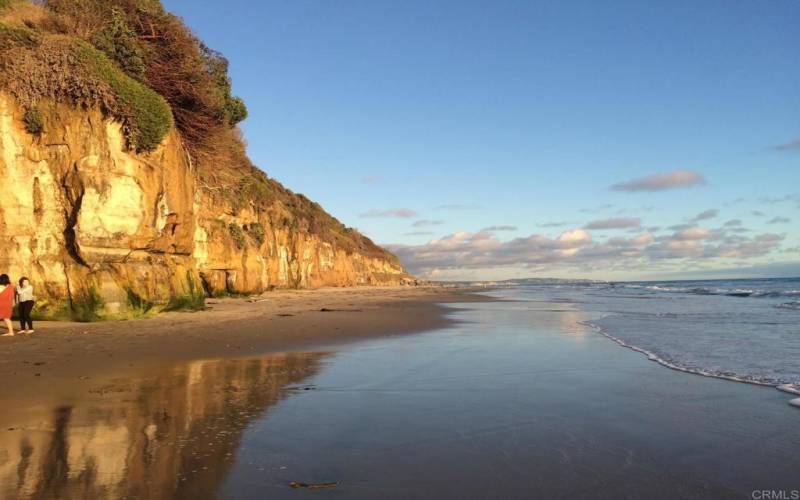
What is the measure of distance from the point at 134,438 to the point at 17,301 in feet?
36.9

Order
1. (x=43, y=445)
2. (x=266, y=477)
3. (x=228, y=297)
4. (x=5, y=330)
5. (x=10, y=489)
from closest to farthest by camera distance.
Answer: (x=10, y=489) → (x=266, y=477) → (x=43, y=445) → (x=5, y=330) → (x=228, y=297)

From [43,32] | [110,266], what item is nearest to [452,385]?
[110,266]

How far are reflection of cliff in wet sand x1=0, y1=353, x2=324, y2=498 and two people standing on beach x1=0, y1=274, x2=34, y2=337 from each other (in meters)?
7.38

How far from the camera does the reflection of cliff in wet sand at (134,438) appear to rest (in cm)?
348

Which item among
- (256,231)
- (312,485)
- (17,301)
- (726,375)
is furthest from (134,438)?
(256,231)

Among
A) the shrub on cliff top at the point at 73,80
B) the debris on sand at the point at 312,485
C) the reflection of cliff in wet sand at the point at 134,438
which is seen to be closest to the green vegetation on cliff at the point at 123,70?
the shrub on cliff top at the point at 73,80

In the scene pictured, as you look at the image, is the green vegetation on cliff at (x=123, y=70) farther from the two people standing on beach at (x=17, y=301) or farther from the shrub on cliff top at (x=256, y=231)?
the shrub on cliff top at (x=256, y=231)

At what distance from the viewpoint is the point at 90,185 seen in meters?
14.5

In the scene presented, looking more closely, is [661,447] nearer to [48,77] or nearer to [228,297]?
[48,77]

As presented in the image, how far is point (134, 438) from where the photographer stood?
4520mm

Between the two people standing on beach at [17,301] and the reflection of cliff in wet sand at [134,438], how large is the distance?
24.2 ft

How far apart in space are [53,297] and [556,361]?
13.9m

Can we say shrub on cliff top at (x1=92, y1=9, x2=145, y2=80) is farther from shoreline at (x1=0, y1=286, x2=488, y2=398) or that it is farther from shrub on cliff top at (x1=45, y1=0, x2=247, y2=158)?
shoreline at (x1=0, y1=286, x2=488, y2=398)

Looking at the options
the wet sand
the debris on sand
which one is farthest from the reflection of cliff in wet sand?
the debris on sand
